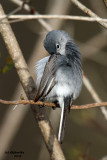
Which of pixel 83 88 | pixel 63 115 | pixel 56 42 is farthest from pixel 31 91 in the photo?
pixel 83 88

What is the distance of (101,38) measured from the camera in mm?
3777

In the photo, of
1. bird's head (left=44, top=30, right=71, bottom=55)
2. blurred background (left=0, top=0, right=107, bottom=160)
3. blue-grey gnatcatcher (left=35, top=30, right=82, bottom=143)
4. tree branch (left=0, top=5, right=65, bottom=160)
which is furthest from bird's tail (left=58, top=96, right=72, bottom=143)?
blurred background (left=0, top=0, right=107, bottom=160)

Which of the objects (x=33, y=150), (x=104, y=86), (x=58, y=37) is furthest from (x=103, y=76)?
(x=58, y=37)

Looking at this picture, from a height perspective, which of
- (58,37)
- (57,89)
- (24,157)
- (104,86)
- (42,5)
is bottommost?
(24,157)

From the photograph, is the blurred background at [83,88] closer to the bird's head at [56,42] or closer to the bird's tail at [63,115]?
the bird's head at [56,42]

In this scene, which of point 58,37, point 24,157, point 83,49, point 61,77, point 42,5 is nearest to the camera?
point 61,77

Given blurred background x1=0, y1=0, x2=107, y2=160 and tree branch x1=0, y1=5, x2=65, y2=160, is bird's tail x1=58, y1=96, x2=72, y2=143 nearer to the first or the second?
tree branch x1=0, y1=5, x2=65, y2=160

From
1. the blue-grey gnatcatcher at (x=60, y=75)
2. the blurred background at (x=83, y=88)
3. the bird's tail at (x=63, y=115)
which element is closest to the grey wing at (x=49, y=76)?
the blue-grey gnatcatcher at (x=60, y=75)

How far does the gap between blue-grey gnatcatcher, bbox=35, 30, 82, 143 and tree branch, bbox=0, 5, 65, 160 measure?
81 mm

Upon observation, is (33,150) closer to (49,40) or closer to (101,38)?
(101,38)

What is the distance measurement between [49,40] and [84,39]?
2490 millimetres

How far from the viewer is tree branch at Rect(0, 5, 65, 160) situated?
204cm

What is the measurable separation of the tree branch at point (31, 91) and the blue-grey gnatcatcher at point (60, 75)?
0.08m

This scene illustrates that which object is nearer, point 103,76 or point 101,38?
point 101,38
